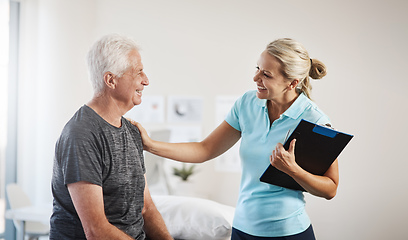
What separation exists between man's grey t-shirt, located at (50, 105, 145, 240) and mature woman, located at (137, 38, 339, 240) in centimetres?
23

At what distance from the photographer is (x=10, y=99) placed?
378cm

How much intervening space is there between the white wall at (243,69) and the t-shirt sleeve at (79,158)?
234 centimetres

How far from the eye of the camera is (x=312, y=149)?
59.2 inches

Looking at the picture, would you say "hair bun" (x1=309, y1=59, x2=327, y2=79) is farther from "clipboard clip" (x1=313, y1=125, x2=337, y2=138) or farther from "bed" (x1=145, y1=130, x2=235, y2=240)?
"bed" (x1=145, y1=130, x2=235, y2=240)

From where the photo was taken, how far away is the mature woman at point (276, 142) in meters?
1.58

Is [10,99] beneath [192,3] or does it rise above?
beneath

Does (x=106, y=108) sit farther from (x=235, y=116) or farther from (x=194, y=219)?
(x=194, y=219)

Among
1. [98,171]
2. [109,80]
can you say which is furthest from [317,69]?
[98,171]

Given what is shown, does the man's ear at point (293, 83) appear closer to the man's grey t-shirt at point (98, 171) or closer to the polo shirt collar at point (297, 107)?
the polo shirt collar at point (297, 107)

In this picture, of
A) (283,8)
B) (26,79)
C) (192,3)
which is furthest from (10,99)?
(283,8)

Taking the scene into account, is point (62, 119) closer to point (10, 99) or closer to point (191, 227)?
point (10, 99)

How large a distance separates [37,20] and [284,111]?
9.74 ft

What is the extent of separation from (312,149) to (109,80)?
74cm

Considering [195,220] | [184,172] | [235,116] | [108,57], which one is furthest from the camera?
[184,172]
